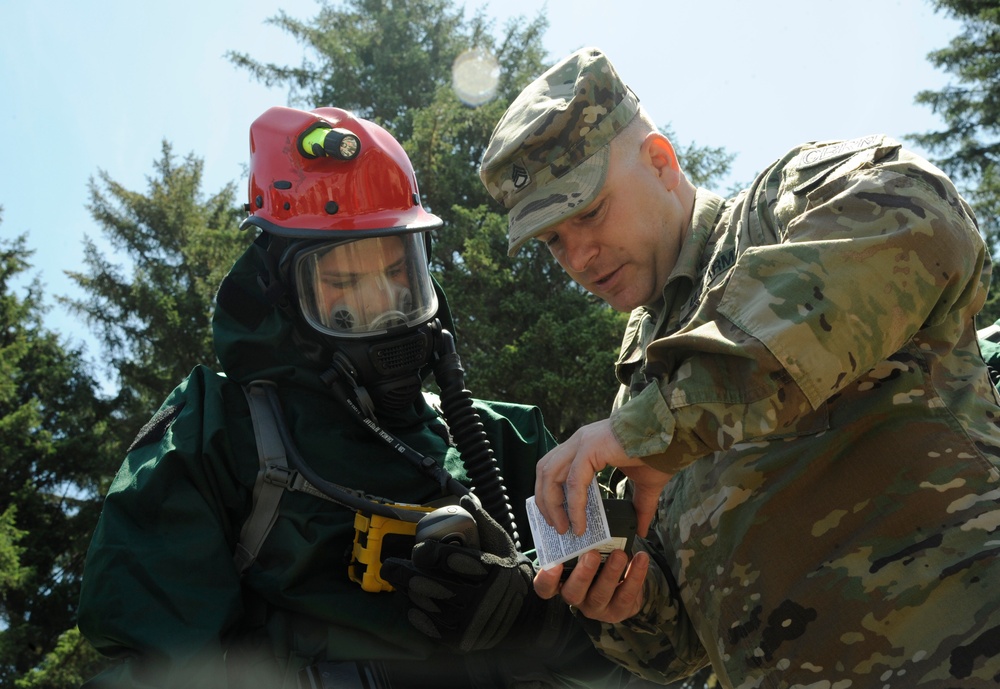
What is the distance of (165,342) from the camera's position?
17.4 m

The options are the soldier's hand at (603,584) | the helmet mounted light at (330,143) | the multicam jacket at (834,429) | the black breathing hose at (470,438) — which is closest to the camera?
the multicam jacket at (834,429)

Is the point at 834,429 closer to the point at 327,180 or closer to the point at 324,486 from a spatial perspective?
the point at 324,486

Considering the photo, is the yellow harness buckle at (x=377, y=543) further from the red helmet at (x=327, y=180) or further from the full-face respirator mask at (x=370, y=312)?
the red helmet at (x=327, y=180)

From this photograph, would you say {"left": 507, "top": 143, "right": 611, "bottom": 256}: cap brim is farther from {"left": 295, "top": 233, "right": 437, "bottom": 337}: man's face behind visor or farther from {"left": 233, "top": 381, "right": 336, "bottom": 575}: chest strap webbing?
{"left": 233, "top": 381, "right": 336, "bottom": 575}: chest strap webbing

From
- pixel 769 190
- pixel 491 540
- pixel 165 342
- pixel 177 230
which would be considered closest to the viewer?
pixel 769 190

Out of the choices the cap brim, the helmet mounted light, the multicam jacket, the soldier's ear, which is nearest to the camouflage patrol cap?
the cap brim

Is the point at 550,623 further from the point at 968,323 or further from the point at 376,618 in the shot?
the point at 968,323

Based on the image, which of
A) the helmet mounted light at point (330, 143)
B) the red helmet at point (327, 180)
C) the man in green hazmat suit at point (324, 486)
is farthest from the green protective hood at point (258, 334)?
the helmet mounted light at point (330, 143)

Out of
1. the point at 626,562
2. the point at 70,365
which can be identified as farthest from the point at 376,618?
the point at 70,365

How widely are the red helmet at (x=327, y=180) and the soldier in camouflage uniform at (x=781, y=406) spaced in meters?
0.93

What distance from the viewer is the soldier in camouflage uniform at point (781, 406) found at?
6.35ft

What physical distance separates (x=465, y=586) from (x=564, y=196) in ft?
3.92

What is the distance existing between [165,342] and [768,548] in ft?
53.5

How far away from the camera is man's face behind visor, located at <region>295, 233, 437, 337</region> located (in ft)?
11.5
